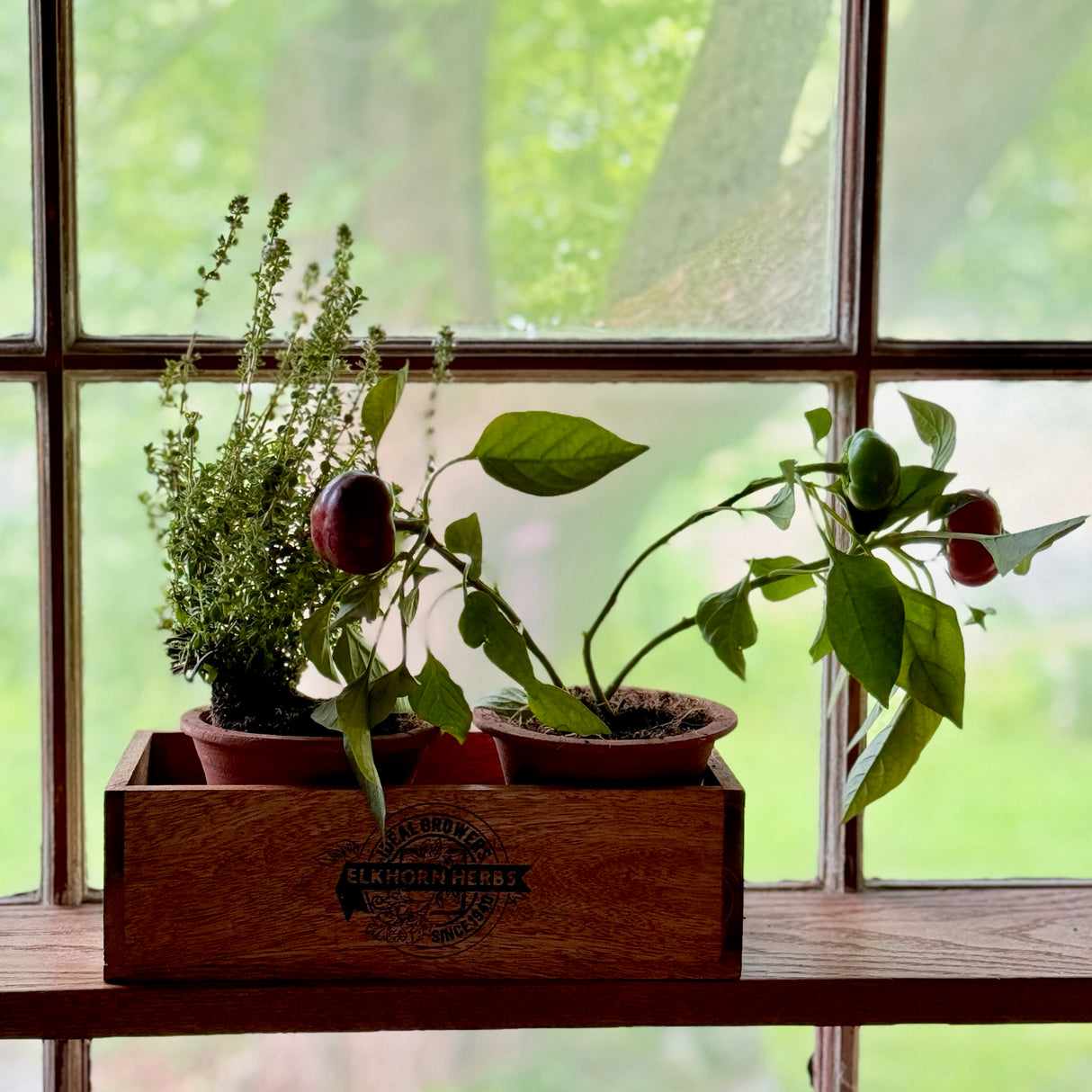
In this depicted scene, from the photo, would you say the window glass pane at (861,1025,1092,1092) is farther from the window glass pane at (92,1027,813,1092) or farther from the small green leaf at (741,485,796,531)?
the small green leaf at (741,485,796,531)

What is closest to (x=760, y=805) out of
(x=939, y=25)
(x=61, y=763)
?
(x=61, y=763)

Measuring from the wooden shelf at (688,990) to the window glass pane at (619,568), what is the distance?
0.47 feet

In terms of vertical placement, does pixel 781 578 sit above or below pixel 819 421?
below

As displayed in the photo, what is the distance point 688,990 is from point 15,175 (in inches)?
34.2

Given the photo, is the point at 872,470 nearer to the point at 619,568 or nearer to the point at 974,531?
the point at 974,531

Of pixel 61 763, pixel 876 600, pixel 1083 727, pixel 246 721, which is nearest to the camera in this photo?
pixel 876 600

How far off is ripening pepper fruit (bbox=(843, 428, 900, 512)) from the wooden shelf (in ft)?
1.19

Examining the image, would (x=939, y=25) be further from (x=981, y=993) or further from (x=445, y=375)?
(x=981, y=993)

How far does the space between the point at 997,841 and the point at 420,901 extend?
2.01 feet

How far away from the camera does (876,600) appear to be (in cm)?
73

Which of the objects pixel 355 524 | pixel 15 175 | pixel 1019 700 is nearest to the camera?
pixel 355 524

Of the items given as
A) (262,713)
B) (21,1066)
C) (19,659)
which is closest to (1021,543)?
(262,713)

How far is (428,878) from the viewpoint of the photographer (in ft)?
2.61

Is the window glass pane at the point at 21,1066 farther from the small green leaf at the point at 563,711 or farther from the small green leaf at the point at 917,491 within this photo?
the small green leaf at the point at 917,491
